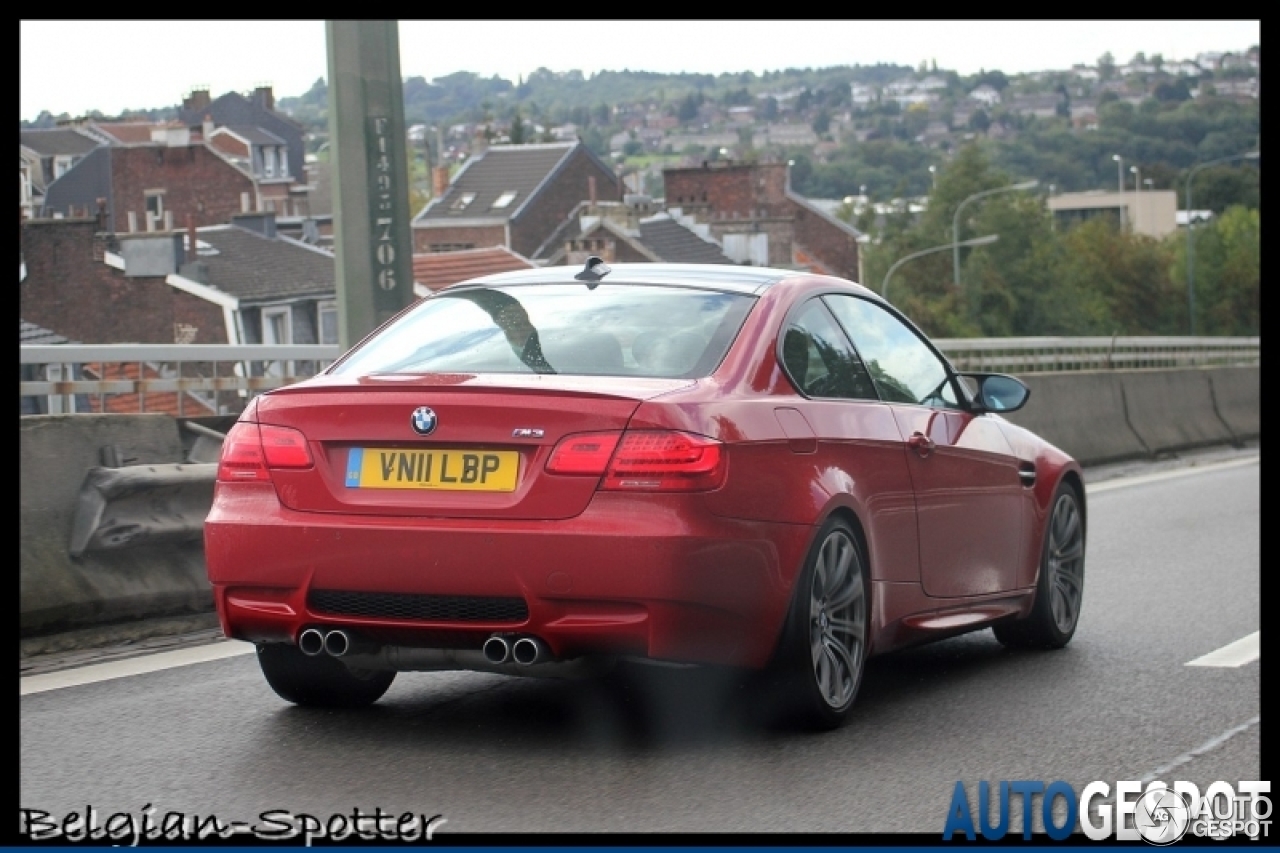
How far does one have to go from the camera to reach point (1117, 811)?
5.84 metres

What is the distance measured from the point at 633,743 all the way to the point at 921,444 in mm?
1669

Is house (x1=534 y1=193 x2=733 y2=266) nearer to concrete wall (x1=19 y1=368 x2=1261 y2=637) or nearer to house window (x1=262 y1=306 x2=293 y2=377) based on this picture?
house window (x1=262 y1=306 x2=293 y2=377)

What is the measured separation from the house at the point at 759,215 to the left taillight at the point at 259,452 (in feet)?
221

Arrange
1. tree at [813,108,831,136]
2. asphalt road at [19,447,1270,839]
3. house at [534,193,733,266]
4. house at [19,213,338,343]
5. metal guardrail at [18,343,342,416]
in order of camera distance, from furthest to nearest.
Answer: tree at [813,108,831,136] → house at [534,193,733,266] → house at [19,213,338,343] → metal guardrail at [18,343,342,416] → asphalt road at [19,447,1270,839]

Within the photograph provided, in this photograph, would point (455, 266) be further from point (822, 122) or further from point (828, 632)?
point (822, 122)

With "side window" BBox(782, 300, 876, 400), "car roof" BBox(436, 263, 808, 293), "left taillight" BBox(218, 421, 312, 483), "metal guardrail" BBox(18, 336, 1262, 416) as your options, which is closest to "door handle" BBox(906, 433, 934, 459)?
"side window" BBox(782, 300, 876, 400)

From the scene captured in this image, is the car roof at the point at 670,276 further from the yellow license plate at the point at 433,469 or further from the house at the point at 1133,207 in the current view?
the house at the point at 1133,207

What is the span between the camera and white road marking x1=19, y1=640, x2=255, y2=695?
769 centimetres

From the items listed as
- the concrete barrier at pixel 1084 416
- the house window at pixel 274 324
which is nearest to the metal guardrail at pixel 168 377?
the concrete barrier at pixel 1084 416

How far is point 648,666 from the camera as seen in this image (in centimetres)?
630

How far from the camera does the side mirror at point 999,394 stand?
841 cm

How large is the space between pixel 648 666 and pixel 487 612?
1.65ft

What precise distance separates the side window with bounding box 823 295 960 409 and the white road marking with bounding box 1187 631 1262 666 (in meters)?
1.44

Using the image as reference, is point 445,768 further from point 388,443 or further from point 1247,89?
point 1247,89
